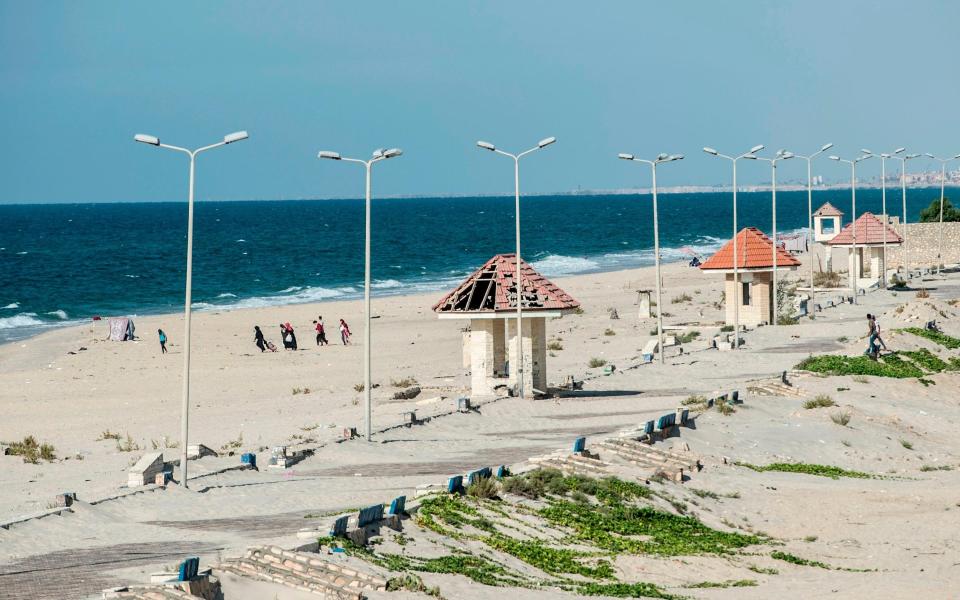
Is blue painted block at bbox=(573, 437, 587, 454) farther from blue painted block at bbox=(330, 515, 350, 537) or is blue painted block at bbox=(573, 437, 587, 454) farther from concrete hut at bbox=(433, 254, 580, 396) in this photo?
concrete hut at bbox=(433, 254, 580, 396)

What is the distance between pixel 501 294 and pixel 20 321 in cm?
4511

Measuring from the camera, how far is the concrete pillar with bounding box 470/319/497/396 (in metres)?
36.3

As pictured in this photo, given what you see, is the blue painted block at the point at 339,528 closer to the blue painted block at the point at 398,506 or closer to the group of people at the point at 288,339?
the blue painted block at the point at 398,506

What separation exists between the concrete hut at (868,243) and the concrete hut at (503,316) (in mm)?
31053

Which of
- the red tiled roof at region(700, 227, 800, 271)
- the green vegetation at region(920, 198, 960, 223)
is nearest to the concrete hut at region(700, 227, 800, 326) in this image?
the red tiled roof at region(700, 227, 800, 271)

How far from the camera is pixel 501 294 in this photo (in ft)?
117

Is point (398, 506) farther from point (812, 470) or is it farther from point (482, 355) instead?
point (482, 355)

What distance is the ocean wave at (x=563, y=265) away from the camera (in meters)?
104

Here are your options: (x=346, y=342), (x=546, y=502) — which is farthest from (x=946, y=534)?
(x=346, y=342)

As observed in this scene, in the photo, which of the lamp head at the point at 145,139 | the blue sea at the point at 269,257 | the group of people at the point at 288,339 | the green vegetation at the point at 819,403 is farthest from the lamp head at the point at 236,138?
the blue sea at the point at 269,257

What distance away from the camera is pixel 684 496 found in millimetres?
24906

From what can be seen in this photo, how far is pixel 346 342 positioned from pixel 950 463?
29120mm

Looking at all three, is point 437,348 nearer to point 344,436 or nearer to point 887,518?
point 344,436

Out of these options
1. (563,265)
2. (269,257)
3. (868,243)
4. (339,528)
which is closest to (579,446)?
(339,528)
